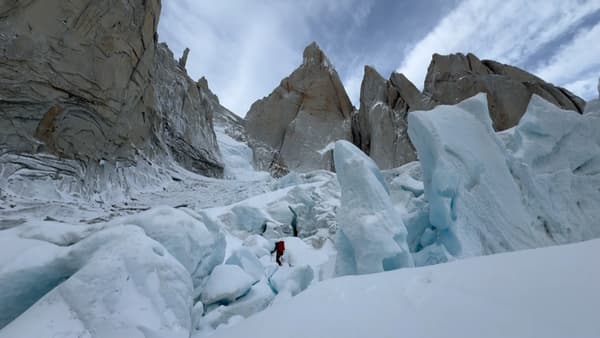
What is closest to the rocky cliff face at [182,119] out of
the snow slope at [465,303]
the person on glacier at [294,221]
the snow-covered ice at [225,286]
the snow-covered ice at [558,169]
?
the person on glacier at [294,221]

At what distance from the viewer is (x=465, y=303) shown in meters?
1.48

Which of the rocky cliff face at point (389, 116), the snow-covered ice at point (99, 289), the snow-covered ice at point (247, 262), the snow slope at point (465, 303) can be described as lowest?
the snow-covered ice at point (247, 262)

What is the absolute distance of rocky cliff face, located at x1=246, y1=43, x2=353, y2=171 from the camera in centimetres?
3397

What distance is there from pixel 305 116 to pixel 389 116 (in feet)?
36.4

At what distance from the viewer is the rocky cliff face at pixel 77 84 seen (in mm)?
9805

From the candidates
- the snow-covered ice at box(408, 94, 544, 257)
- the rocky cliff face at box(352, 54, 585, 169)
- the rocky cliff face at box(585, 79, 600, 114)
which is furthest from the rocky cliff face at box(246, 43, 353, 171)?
the snow-covered ice at box(408, 94, 544, 257)

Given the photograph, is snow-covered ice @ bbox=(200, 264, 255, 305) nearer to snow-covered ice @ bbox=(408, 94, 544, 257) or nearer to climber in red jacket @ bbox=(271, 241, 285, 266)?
climber in red jacket @ bbox=(271, 241, 285, 266)

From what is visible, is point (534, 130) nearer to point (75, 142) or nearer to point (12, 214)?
point (12, 214)

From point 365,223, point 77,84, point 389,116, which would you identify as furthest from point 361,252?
point 389,116

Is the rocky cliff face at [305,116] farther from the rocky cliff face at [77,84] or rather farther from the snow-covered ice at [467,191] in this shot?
the snow-covered ice at [467,191]

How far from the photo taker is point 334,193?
13.9m

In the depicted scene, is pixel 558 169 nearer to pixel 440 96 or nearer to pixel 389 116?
pixel 440 96

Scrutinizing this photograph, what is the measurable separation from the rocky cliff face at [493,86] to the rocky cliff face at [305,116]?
1121 centimetres

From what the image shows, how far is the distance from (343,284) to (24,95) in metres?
13.0
